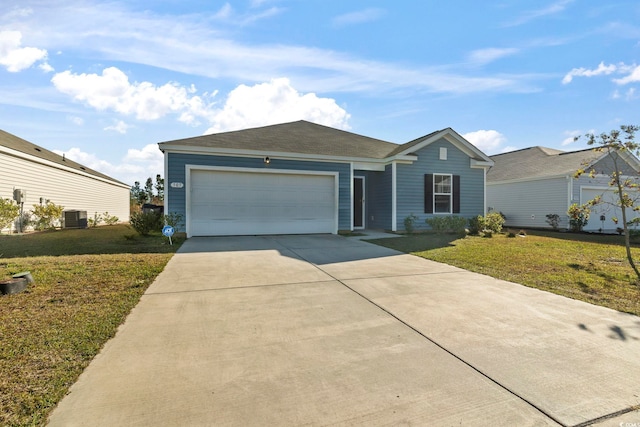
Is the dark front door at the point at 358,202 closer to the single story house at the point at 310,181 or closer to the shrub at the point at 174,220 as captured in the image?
the single story house at the point at 310,181

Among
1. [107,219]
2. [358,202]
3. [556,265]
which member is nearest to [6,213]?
[107,219]

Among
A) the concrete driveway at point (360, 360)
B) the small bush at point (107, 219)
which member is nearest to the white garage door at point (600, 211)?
the concrete driveway at point (360, 360)

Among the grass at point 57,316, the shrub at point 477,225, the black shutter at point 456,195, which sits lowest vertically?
the grass at point 57,316

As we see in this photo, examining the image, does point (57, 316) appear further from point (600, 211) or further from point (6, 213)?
point (600, 211)

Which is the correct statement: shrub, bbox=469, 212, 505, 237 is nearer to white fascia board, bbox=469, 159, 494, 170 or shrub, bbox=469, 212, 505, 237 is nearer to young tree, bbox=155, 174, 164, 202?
white fascia board, bbox=469, 159, 494, 170

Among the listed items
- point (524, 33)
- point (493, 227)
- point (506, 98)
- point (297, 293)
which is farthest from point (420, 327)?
point (506, 98)

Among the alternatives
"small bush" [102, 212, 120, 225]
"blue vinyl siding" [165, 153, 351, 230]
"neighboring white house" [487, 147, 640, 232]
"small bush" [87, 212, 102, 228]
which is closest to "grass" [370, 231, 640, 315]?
"blue vinyl siding" [165, 153, 351, 230]

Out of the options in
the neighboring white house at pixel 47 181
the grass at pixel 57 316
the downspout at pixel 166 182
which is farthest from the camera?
the neighboring white house at pixel 47 181

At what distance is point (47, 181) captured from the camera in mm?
13477

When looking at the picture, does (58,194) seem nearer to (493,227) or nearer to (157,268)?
(157,268)

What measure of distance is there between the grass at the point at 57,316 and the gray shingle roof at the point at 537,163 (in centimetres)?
1674

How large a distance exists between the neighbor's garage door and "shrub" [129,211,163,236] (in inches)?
40.0

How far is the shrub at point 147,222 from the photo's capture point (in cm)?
930

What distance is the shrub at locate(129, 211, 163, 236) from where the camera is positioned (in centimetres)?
930
